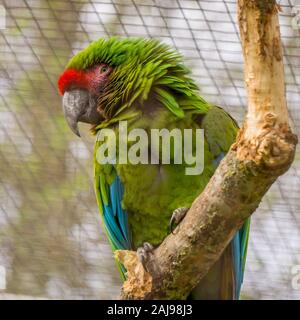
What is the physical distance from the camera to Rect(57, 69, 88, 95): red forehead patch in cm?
175

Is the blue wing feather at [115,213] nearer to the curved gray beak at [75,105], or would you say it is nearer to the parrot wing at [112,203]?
the parrot wing at [112,203]

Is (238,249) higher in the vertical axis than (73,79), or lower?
lower

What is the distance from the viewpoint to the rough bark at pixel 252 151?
108 centimetres

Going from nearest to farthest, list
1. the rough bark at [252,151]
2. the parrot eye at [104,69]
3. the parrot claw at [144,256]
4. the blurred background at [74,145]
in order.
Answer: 1. the rough bark at [252,151]
2. the parrot claw at [144,256]
3. the parrot eye at [104,69]
4. the blurred background at [74,145]

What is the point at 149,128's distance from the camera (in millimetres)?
1565

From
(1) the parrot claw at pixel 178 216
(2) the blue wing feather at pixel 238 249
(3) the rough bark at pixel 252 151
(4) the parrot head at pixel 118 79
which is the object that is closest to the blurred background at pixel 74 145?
(4) the parrot head at pixel 118 79

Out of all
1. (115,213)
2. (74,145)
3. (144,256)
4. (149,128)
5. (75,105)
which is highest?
(74,145)

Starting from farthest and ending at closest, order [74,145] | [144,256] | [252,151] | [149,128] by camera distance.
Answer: [74,145] < [149,128] < [144,256] < [252,151]

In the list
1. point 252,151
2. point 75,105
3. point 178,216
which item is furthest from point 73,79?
point 252,151

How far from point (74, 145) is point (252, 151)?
168 cm

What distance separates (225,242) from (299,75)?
1.38 metres

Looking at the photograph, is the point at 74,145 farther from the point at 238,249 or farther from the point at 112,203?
the point at 238,249

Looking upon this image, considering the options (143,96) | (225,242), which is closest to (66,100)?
(143,96)

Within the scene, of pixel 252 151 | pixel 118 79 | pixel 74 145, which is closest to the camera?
pixel 252 151
